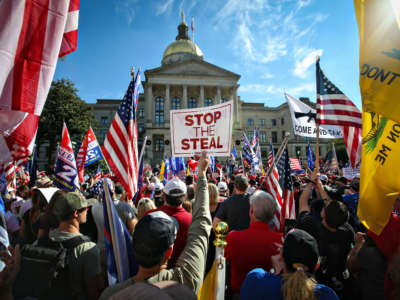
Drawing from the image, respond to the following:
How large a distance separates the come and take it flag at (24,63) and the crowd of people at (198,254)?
771 mm

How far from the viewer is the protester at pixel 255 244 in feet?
7.10

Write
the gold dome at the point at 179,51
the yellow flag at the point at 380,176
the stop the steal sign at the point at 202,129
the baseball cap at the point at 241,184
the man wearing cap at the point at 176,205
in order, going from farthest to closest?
the gold dome at the point at 179,51 < the baseball cap at the point at 241,184 < the stop the steal sign at the point at 202,129 < the man wearing cap at the point at 176,205 < the yellow flag at the point at 380,176

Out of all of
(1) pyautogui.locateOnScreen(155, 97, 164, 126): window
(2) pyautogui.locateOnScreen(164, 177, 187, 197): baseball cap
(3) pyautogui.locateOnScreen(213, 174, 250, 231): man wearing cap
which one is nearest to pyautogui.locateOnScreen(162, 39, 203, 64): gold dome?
(1) pyautogui.locateOnScreen(155, 97, 164, 126): window

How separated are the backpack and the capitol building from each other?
36136 millimetres

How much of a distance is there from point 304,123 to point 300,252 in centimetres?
444

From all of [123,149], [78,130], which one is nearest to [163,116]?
[78,130]

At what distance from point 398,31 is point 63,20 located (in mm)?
2337

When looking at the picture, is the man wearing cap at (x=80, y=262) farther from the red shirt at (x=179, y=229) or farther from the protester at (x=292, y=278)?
the protester at (x=292, y=278)

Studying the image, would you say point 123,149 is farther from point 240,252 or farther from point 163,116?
point 163,116

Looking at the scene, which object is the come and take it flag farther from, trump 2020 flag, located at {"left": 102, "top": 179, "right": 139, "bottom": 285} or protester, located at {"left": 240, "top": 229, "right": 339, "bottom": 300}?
protester, located at {"left": 240, "top": 229, "right": 339, "bottom": 300}

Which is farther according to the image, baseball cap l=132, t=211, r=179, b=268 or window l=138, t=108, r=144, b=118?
window l=138, t=108, r=144, b=118

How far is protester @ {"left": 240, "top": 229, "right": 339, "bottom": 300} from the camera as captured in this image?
1.40 meters

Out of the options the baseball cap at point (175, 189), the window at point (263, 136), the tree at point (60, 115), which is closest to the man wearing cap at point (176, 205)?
the baseball cap at point (175, 189)

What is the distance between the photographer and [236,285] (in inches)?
89.5
